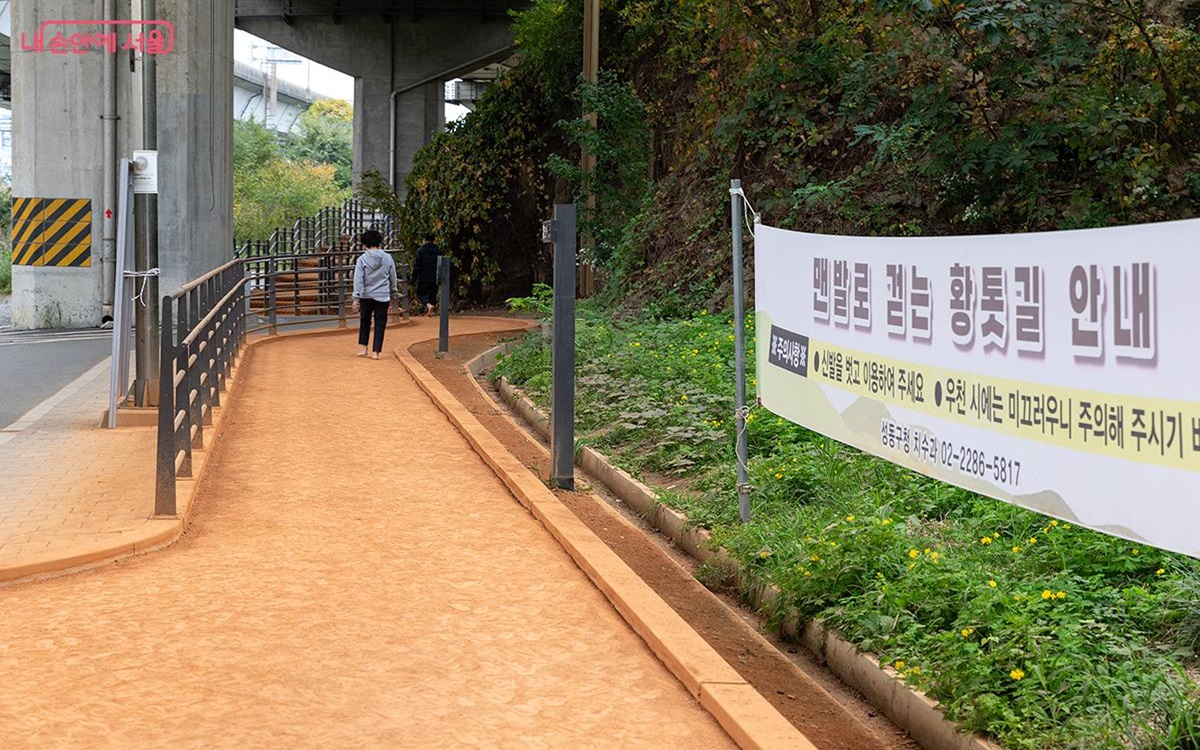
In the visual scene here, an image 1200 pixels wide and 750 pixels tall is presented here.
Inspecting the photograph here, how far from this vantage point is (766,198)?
17.2 metres

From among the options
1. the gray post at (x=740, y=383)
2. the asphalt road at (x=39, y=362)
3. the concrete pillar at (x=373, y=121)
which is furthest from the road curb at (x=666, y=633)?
the concrete pillar at (x=373, y=121)

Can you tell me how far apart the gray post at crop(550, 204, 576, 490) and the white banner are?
7.93 ft

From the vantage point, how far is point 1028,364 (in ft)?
15.9

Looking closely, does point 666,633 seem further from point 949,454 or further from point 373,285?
point 373,285

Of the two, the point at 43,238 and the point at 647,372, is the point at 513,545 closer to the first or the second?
the point at 647,372

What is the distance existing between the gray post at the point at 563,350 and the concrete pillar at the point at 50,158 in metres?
17.3

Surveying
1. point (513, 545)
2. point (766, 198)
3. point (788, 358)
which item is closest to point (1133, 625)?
point (788, 358)

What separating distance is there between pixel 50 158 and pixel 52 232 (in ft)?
4.15

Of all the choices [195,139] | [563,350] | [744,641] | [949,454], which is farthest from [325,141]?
[949,454]

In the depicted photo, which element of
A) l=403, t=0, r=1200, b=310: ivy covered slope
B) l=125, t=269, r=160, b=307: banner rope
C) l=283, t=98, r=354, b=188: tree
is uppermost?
l=283, t=98, r=354, b=188: tree

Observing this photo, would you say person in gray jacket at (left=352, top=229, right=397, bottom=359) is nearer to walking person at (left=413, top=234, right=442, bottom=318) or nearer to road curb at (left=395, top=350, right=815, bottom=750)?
walking person at (left=413, top=234, right=442, bottom=318)

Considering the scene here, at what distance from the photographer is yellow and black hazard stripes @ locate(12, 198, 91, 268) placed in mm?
24156

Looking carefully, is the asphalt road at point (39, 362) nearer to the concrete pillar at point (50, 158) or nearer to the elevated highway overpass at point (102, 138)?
the elevated highway overpass at point (102, 138)

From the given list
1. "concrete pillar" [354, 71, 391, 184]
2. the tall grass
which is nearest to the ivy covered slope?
the tall grass
